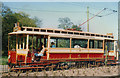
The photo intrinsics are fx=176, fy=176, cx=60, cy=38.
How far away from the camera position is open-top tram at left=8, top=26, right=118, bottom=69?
11023 mm

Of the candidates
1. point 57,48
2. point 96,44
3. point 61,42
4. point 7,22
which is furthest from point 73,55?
point 7,22

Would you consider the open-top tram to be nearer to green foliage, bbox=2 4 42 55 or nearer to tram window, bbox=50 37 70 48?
tram window, bbox=50 37 70 48

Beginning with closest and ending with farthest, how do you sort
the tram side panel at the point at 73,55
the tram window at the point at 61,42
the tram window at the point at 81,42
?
the tram side panel at the point at 73,55
the tram window at the point at 61,42
the tram window at the point at 81,42

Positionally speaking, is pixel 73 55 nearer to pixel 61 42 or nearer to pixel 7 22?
pixel 61 42

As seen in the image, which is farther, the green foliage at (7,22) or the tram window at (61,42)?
the green foliage at (7,22)

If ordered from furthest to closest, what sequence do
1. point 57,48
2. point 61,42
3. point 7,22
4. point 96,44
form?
point 7,22, point 96,44, point 61,42, point 57,48

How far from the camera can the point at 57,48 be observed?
12.1 metres

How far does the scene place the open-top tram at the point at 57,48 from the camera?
11023 millimetres

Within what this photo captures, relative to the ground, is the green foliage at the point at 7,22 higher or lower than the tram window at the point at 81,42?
higher

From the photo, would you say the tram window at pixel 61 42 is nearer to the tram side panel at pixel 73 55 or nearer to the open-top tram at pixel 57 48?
the open-top tram at pixel 57 48

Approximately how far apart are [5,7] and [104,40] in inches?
806

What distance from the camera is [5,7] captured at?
2984cm

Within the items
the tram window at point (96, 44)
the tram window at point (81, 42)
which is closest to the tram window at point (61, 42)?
the tram window at point (81, 42)

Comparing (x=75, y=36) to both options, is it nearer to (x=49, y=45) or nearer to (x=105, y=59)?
(x=49, y=45)
